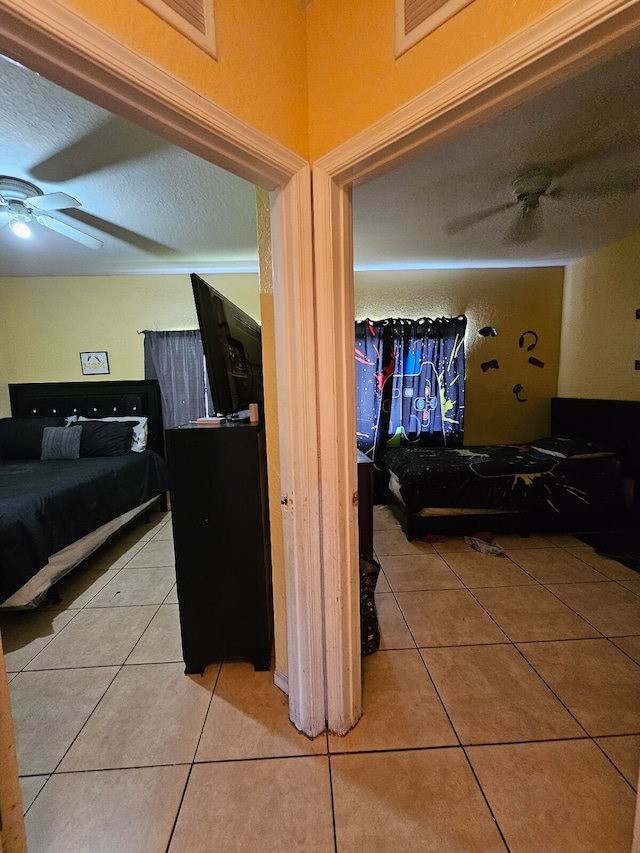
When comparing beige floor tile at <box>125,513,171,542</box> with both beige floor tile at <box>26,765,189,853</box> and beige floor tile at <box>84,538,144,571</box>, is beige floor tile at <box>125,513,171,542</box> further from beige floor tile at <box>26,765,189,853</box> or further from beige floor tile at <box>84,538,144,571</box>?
beige floor tile at <box>26,765,189,853</box>

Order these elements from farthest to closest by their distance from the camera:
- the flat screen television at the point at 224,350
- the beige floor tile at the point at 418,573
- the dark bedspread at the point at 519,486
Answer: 1. the dark bedspread at the point at 519,486
2. the beige floor tile at the point at 418,573
3. the flat screen television at the point at 224,350

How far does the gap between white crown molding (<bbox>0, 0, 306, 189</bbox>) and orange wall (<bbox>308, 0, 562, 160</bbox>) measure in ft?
0.74

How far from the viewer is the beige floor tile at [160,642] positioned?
5.43 feet

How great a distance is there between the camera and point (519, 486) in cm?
273

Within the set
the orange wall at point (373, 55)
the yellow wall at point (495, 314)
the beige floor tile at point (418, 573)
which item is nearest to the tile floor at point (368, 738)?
the beige floor tile at point (418, 573)

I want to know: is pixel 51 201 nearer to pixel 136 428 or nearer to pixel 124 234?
pixel 124 234

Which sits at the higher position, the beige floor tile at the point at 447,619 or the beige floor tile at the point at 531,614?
the beige floor tile at the point at 531,614

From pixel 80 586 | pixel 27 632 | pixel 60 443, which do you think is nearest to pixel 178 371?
pixel 60 443

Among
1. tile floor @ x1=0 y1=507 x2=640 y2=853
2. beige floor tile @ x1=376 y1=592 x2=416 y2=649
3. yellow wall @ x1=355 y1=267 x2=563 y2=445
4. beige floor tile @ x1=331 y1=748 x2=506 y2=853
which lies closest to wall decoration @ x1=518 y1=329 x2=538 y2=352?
yellow wall @ x1=355 y1=267 x2=563 y2=445

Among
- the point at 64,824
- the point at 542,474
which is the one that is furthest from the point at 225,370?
the point at 542,474

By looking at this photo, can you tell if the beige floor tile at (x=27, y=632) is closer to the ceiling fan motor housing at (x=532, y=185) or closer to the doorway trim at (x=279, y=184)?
the doorway trim at (x=279, y=184)

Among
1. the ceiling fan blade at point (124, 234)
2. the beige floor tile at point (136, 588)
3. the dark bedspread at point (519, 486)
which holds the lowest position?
the beige floor tile at point (136, 588)

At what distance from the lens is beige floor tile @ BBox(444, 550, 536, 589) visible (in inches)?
86.8

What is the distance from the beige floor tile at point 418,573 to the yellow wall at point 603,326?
86.1 inches
